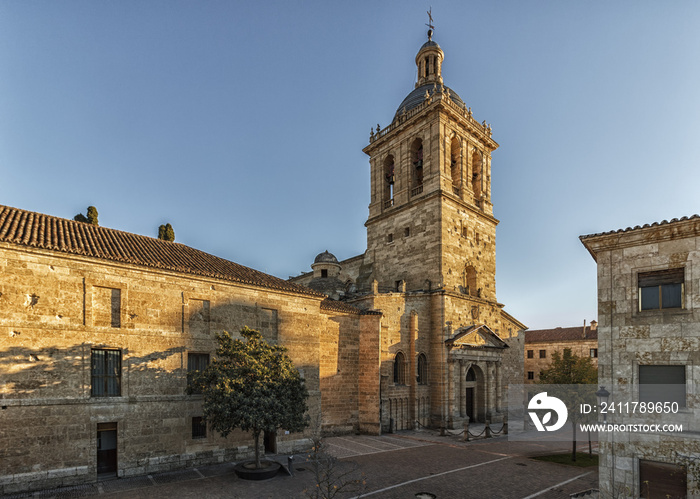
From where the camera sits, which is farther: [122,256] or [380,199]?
[380,199]

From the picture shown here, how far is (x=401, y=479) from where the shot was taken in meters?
15.6

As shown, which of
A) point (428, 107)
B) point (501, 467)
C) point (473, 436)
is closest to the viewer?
point (501, 467)

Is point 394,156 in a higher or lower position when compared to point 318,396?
higher

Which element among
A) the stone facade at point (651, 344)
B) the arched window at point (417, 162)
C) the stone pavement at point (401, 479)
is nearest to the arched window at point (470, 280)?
the arched window at point (417, 162)

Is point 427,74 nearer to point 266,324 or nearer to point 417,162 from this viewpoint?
point 417,162

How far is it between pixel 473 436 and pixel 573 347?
28.1 meters

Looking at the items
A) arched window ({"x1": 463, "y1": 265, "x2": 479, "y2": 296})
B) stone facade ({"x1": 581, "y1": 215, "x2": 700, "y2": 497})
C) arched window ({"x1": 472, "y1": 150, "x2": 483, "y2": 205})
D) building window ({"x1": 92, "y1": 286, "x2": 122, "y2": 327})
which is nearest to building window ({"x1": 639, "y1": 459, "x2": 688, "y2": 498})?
stone facade ({"x1": 581, "y1": 215, "x2": 700, "y2": 497})

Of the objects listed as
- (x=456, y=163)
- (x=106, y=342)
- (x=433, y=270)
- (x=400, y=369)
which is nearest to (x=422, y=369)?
(x=400, y=369)

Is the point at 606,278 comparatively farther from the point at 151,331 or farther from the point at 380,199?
the point at 380,199

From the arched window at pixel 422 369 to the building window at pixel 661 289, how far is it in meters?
17.5

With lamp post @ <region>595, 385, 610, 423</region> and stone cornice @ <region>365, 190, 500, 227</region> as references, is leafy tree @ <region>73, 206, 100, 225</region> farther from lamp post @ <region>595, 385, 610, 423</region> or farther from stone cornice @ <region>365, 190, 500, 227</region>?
lamp post @ <region>595, 385, 610, 423</region>

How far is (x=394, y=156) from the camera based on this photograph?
35.4 meters

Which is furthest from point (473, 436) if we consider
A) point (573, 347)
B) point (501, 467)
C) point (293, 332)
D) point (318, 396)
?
point (573, 347)

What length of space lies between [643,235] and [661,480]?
6634mm
